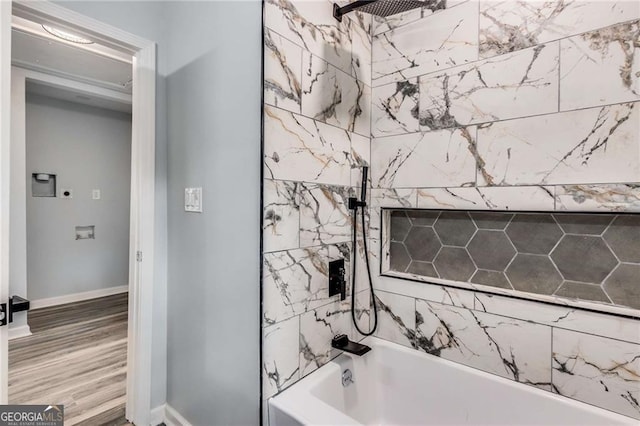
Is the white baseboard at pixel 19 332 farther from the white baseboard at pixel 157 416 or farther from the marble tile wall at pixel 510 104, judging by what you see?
the marble tile wall at pixel 510 104

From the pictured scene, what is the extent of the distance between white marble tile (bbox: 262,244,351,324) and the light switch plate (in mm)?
564

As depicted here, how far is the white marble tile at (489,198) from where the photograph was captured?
143 centimetres

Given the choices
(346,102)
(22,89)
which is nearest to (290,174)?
(346,102)

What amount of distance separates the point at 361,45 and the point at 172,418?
8.27ft

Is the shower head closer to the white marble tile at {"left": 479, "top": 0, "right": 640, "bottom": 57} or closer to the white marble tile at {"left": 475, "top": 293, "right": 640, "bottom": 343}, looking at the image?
the white marble tile at {"left": 479, "top": 0, "right": 640, "bottom": 57}

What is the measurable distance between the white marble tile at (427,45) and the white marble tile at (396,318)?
132cm

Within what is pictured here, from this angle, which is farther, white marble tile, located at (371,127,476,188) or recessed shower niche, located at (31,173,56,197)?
recessed shower niche, located at (31,173,56,197)

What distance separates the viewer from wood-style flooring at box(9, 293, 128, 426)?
2104mm

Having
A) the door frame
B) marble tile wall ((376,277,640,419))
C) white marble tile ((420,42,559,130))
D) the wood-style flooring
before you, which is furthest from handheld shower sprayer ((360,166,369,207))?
the wood-style flooring

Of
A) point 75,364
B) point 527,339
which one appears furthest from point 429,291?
point 75,364

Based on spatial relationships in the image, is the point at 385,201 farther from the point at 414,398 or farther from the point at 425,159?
the point at 414,398

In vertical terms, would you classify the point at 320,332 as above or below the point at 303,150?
below

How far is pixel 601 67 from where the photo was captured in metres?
1.31

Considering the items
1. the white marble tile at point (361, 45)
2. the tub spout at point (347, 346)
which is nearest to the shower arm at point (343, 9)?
the white marble tile at point (361, 45)
